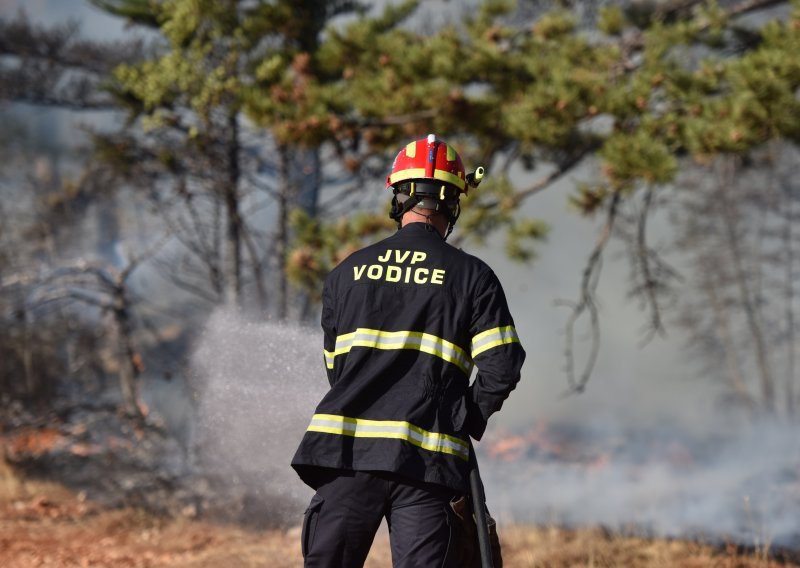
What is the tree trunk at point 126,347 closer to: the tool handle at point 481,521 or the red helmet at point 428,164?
the red helmet at point 428,164

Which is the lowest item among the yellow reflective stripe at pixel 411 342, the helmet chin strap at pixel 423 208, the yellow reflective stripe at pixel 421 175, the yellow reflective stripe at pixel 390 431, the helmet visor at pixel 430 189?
the yellow reflective stripe at pixel 390 431

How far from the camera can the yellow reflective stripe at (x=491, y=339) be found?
275 cm

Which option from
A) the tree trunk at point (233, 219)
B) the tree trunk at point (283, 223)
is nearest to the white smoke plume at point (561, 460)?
the tree trunk at point (283, 223)

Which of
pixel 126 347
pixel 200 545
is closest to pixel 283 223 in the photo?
pixel 126 347

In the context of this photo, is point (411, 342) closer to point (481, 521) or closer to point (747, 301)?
point (481, 521)

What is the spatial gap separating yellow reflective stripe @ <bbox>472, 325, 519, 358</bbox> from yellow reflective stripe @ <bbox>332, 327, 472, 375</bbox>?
0.05 metres

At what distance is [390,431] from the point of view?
8.90 ft

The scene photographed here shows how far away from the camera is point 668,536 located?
270 inches

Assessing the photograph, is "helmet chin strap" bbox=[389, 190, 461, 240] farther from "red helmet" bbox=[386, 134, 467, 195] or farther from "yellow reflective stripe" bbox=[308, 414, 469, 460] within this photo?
"yellow reflective stripe" bbox=[308, 414, 469, 460]

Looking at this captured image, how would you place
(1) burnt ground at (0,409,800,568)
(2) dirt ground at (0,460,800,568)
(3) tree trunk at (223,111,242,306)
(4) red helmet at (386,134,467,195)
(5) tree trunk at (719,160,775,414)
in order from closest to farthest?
1. (4) red helmet at (386,134,467,195)
2. (2) dirt ground at (0,460,800,568)
3. (1) burnt ground at (0,409,800,568)
4. (3) tree trunk at (223,111,242,306)
5. (5) tree trunk at (719,160,775,414)

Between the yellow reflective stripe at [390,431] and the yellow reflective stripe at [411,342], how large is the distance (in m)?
0.22

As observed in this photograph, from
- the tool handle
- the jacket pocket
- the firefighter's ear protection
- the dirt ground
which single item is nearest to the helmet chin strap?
the firefighter's ear protection

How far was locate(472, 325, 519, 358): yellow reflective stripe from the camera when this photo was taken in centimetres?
275

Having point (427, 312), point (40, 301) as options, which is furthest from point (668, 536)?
point (40, 301)
